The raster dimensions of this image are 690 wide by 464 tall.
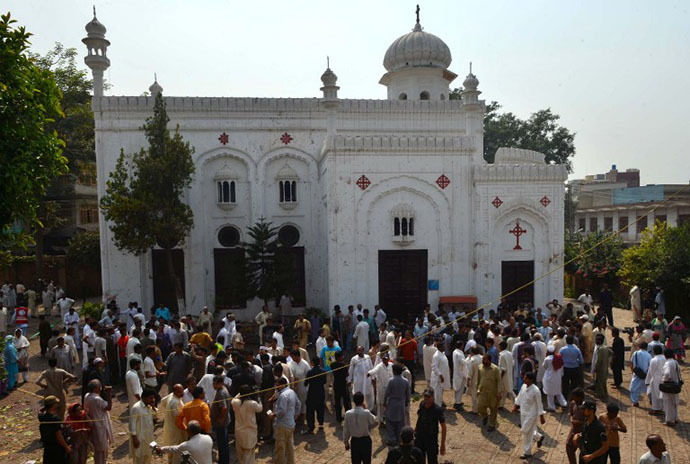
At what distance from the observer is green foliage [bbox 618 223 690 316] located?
15830 millimetres

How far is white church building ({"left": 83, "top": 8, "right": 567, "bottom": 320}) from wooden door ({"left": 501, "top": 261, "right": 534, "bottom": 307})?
4cm

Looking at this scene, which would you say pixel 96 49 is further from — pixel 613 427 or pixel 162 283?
pixel 613 427

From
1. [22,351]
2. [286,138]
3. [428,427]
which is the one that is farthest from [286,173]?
[428,427]

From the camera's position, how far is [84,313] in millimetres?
17031

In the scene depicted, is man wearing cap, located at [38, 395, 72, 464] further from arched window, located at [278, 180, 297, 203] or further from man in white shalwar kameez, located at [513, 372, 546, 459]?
arched window, located at [278, 180, 297, 203]

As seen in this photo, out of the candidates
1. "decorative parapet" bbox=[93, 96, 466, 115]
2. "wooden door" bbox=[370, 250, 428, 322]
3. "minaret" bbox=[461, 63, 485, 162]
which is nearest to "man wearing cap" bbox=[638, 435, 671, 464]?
"wooden door" bbox=[370, 250, 428, 322]

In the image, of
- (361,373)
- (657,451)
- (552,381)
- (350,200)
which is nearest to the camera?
(657,451)

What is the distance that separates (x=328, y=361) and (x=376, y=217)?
7692 millimetres

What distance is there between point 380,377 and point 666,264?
1162 cm

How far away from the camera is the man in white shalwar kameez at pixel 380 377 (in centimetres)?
895

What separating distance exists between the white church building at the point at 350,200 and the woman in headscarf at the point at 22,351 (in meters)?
6.06

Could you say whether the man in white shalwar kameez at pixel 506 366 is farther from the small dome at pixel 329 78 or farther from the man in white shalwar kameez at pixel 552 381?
the small dome at pixel 329 78

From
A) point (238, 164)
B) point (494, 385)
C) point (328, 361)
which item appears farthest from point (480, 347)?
point (238, 164)

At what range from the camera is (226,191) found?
1894 centimetres
